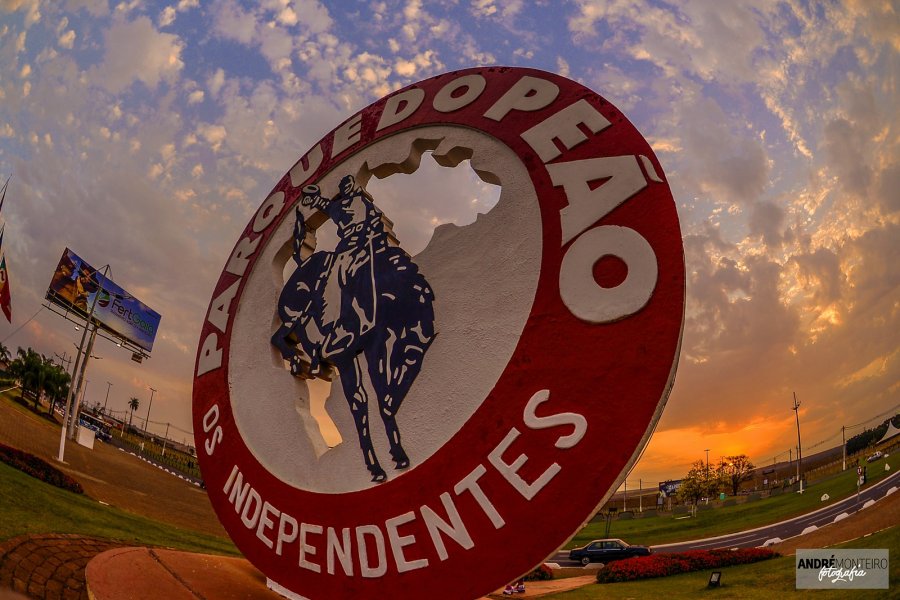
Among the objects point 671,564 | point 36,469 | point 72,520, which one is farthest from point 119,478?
point 671,564

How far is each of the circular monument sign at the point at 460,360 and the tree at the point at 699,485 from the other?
51977 millimetres

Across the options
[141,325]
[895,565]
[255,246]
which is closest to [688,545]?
[895,565]

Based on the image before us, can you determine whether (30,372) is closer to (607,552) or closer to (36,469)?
(36,469)

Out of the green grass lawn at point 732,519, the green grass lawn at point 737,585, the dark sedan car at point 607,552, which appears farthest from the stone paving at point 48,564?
the green grass lawn at point 732,519

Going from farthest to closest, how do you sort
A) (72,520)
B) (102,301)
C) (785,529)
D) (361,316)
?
(102,301) → (785,529) → (72,520) → (361,316)

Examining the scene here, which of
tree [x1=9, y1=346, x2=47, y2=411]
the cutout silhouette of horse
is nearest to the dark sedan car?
the cutout silhouette of horse

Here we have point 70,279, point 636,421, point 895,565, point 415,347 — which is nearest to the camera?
point 636,421

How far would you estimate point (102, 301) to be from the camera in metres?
40.2

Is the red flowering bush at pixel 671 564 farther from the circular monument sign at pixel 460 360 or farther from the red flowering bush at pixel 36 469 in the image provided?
the red flowering bush at pixel 36 469

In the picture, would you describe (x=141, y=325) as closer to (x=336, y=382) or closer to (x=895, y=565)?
(x=336, y=382)

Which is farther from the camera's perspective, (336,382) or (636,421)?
(336,382)

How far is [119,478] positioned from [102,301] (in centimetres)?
1525

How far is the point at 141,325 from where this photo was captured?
44.3 m

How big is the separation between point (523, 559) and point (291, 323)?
4.90 metres
